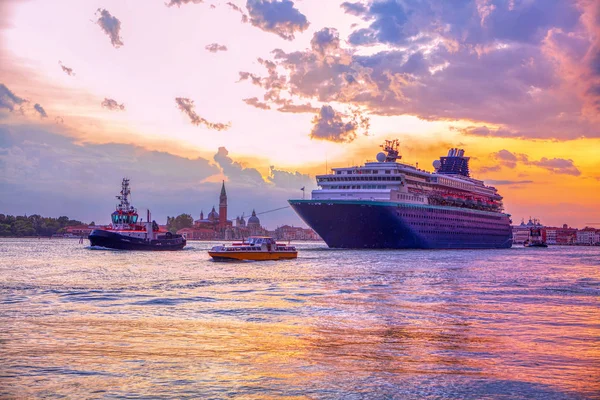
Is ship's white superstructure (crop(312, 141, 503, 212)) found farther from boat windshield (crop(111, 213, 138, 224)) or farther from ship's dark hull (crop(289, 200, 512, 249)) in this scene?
boat windshield (crop(111, 213, 138, 224))

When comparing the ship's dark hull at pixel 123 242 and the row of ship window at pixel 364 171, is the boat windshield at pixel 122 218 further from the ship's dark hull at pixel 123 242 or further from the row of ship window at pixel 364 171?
the row of ship window at pixel 364 171

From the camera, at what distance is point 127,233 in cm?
10012

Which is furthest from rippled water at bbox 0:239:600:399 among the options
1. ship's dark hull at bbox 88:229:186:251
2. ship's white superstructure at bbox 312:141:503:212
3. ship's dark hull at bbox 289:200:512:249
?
ship's dark hull at bbox 88:229:186:251

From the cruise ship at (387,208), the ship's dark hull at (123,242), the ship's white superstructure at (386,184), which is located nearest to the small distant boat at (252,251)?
the cruise ship at (387,208)

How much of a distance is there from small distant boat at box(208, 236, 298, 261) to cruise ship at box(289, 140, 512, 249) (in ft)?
51.3

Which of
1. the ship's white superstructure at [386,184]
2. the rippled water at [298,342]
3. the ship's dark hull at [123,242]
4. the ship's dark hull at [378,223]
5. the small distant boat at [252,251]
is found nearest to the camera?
the rippled water at [298,342]

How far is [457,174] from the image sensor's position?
143 meters

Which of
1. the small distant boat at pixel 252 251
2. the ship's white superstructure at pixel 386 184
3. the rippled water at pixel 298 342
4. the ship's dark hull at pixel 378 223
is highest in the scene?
the ship's white superstructure at pixel 386 184

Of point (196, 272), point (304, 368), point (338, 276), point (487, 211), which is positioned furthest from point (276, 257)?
point (487, 211)

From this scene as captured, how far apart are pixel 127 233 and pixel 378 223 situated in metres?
39.1

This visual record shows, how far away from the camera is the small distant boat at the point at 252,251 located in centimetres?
6882

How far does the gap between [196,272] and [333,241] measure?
1693 inches

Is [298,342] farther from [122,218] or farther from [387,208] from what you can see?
[122,218]

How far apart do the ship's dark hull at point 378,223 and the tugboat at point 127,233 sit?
91.4 ft
